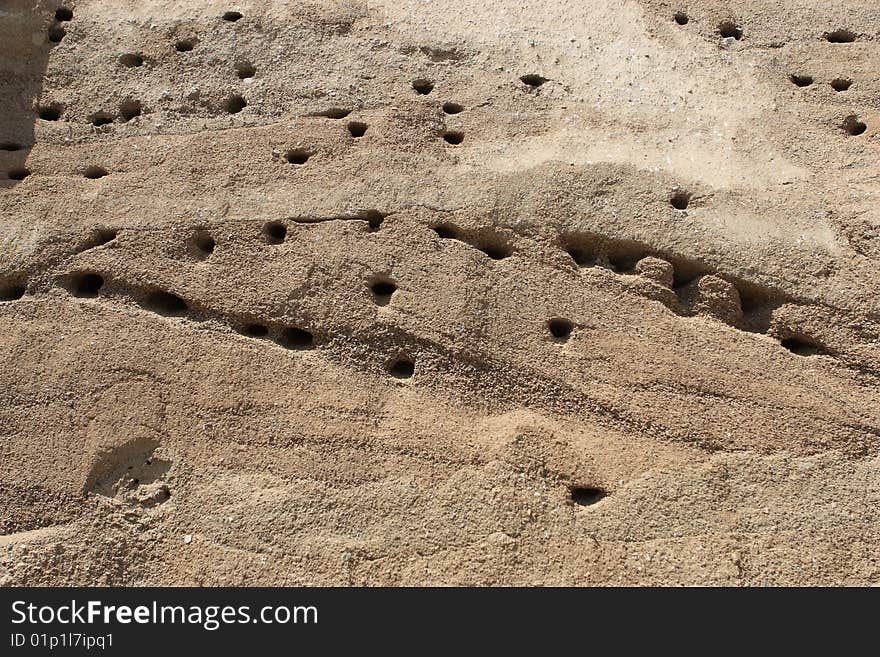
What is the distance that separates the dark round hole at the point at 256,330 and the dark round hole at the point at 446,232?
30.6 inches

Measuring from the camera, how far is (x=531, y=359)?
2.80 m

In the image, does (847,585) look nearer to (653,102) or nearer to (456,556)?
(456,556)

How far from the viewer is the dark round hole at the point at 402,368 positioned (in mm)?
2834

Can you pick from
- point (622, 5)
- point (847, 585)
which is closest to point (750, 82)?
point (622, 5)

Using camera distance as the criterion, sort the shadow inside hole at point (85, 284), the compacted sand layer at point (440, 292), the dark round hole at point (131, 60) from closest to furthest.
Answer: the compacted sand layer at point (440, 292)
the shadow inside hole at point (85, 284)
the dark round hole at point (131, 60)

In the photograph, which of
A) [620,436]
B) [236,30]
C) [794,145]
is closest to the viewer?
[620,436]

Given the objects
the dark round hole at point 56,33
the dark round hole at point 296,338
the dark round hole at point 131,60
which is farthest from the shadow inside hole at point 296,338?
the dark round hole at point 56,33

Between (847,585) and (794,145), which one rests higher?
(794,145)

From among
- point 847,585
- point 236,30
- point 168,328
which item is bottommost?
point 847,585

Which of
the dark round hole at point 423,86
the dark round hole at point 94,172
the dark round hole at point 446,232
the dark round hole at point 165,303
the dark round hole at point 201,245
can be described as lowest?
the dark round hole at point 165,303

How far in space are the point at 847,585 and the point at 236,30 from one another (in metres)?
3.44

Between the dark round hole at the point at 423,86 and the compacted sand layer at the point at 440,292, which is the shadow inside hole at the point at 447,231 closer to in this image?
the compacted sand layer at the point at 440,292

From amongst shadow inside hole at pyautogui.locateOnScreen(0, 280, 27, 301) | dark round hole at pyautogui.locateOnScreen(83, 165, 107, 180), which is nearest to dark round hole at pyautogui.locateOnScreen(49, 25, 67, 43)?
dark round hole at pyautogui.locateOnScreen(83, 165, 107, 180)

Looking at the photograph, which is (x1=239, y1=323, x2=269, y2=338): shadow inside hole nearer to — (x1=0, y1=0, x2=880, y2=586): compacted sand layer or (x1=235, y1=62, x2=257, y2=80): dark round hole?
(x1=0, y1=0, x2=880, y2=586): compacted sand layer
